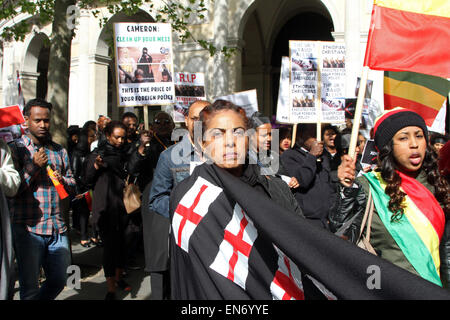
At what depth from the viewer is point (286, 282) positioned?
5.98ft

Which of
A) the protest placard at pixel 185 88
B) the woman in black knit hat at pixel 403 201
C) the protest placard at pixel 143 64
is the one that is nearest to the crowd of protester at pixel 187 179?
the woman in black knit hat at pixel 403 201

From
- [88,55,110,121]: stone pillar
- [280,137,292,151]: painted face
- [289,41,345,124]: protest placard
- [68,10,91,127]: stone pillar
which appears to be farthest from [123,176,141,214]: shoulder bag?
[68,10,91,127]: stone pillar

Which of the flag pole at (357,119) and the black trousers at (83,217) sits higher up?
the flag pole at (357,119)

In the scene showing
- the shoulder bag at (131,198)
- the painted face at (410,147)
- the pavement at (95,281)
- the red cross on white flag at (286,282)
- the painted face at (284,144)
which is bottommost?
the pavement at (95,281)

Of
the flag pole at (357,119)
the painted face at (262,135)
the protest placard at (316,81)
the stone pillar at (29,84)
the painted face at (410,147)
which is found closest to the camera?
the painted face at (410,147)

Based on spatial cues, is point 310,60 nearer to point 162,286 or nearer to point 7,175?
point 162,286

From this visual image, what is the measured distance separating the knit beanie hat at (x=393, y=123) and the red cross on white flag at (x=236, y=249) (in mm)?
1032

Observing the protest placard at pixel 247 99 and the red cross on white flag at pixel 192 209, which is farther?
the protest placard at pixel 247 99

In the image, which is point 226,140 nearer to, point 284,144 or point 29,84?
point 284,144

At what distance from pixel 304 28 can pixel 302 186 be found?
48.4 feet

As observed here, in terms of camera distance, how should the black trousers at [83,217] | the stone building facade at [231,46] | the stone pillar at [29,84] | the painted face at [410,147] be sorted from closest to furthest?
the painted face at [410,147]
the black trousers at [83,217]
the stone building facade at [231,46]
the stone pillar at [29,84]

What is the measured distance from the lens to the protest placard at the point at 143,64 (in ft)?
19.1

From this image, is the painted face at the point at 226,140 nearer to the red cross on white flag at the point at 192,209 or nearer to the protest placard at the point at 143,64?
the red cross on white flag at the point at 192,209
